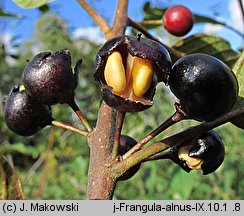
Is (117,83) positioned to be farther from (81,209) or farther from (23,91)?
(23,91)

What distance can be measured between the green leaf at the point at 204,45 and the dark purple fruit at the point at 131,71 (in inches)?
28.0

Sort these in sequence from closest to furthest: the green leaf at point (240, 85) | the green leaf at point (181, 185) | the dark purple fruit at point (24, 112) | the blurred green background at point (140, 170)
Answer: the green leaf at point (240, 85), the dark purple fruit at point (24, 112), the green leaf at point (181, 185), the blurred green background at point (140, 170)

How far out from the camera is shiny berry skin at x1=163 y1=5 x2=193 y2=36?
1575mm

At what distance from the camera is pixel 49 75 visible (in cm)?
93

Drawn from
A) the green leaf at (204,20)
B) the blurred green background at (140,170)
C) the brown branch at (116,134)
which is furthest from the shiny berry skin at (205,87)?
the green leaf at (204,20)

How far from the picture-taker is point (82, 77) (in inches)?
432

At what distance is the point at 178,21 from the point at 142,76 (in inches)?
32.5

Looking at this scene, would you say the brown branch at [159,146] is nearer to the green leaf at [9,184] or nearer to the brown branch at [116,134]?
the brown branch at [116,134]

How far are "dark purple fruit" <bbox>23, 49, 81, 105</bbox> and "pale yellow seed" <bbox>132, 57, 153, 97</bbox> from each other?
0.63 ft

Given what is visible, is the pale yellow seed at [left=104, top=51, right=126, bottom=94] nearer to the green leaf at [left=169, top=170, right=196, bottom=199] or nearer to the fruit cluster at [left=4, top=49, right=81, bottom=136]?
the fruit cluster at [left=4, top=49, right=81, bottom=136]

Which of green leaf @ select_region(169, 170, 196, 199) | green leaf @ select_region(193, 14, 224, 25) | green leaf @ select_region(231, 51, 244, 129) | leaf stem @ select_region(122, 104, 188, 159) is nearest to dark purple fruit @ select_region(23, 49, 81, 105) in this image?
leaf stem @ select_region(122, 104, 188, 159)

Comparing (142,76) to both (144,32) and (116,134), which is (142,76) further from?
(144,32)

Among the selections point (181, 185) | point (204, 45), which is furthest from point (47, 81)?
point (181, 185)

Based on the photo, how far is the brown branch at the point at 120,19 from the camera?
1107mm
